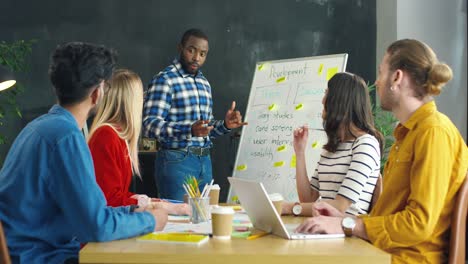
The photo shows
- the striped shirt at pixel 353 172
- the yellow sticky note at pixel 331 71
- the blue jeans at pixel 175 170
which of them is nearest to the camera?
the striped shirt at pixel 353 172

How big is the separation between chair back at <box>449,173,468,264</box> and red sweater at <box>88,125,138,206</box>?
125 centimetres

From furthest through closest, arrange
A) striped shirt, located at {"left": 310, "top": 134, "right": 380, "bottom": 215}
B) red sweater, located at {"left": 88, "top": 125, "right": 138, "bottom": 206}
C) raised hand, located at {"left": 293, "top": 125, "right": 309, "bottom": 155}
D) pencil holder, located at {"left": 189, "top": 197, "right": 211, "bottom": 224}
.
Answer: raised hand, located at {"left": 293, "top": 125, "right": 309, "bottom": 155} < red sweater, located at {"left": 88, "top": 125, "right": 138, "bottom": 206} < striped shirt, located at {"left": 310, "top": 134, "right": 380, "bottom": 215} < pencil holder, located at {"left": 189, "top": 197, "right": 211, "bottom": 224}

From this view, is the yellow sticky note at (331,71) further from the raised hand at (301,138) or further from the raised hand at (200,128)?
the raised hand at (301,138)

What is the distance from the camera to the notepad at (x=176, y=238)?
1799mm

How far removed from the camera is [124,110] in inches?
112

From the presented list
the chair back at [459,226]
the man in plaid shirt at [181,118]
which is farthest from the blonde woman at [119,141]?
the man in plaid shirt at [181,118]

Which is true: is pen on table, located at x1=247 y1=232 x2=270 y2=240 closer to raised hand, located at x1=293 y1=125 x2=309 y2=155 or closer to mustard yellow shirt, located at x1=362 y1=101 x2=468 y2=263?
mustard yellow shirt, located at x1=362 y1=101 x2=468 y2=263

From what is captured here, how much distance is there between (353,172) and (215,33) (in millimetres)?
3745

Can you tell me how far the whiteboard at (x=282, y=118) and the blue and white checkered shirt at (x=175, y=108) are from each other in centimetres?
47

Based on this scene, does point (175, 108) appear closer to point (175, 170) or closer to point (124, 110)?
point (175, 170)

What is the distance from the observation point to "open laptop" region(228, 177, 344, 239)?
1.91 meters

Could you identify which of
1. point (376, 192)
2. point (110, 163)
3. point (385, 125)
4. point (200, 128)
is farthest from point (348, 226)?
point (385, 125)

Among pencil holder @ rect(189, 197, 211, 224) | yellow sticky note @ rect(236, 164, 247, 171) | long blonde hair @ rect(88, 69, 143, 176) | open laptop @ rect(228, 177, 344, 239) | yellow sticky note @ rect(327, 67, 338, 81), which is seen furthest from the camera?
yellow sticky note @ rect(236, 164, 247, 171)

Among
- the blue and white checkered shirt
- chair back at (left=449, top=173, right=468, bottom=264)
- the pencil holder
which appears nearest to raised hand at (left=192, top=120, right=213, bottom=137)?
the blue and white checkered shirt
